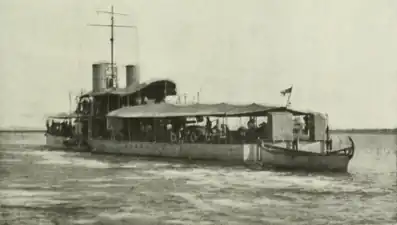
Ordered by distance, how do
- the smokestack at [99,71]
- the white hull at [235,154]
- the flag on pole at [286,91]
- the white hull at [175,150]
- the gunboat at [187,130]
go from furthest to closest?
1. the white hull at [175,150]
2. the white hull at [235,154]
3. the gunboat at [187,130]
4. the smokestack at [99,71]
5. the flag on pole at [286,91]

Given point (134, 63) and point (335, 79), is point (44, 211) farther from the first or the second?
point (335, 79)

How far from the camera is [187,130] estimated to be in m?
6.96

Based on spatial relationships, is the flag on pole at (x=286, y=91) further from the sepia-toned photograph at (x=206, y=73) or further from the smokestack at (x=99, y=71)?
the smokestack at (x=99, y=71)

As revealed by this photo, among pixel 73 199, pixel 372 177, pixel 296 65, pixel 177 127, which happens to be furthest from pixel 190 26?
pixel 177 127

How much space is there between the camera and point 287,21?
3.16 metres

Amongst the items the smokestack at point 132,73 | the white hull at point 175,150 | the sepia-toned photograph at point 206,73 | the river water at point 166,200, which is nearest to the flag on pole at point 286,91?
the sepia-toned photograph at point 206,73

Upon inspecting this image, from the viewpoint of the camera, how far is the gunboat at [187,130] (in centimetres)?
373

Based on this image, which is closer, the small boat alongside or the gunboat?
the gunboat

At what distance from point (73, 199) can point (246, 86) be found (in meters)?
1.18

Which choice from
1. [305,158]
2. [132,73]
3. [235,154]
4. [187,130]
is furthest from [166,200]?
[187,130]

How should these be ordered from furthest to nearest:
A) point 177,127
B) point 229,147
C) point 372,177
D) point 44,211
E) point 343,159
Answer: point 177,127 < point 229,147 < point 343,159 < point 372,177 < point 44,211

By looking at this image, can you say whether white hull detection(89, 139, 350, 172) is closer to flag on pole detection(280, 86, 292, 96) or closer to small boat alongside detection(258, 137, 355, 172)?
small boat alongside detection(258, 137, 355, 172)

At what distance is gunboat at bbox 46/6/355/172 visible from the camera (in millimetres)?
3732

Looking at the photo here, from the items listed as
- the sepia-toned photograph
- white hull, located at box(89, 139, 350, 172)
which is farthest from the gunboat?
the sepia-toned photograph
